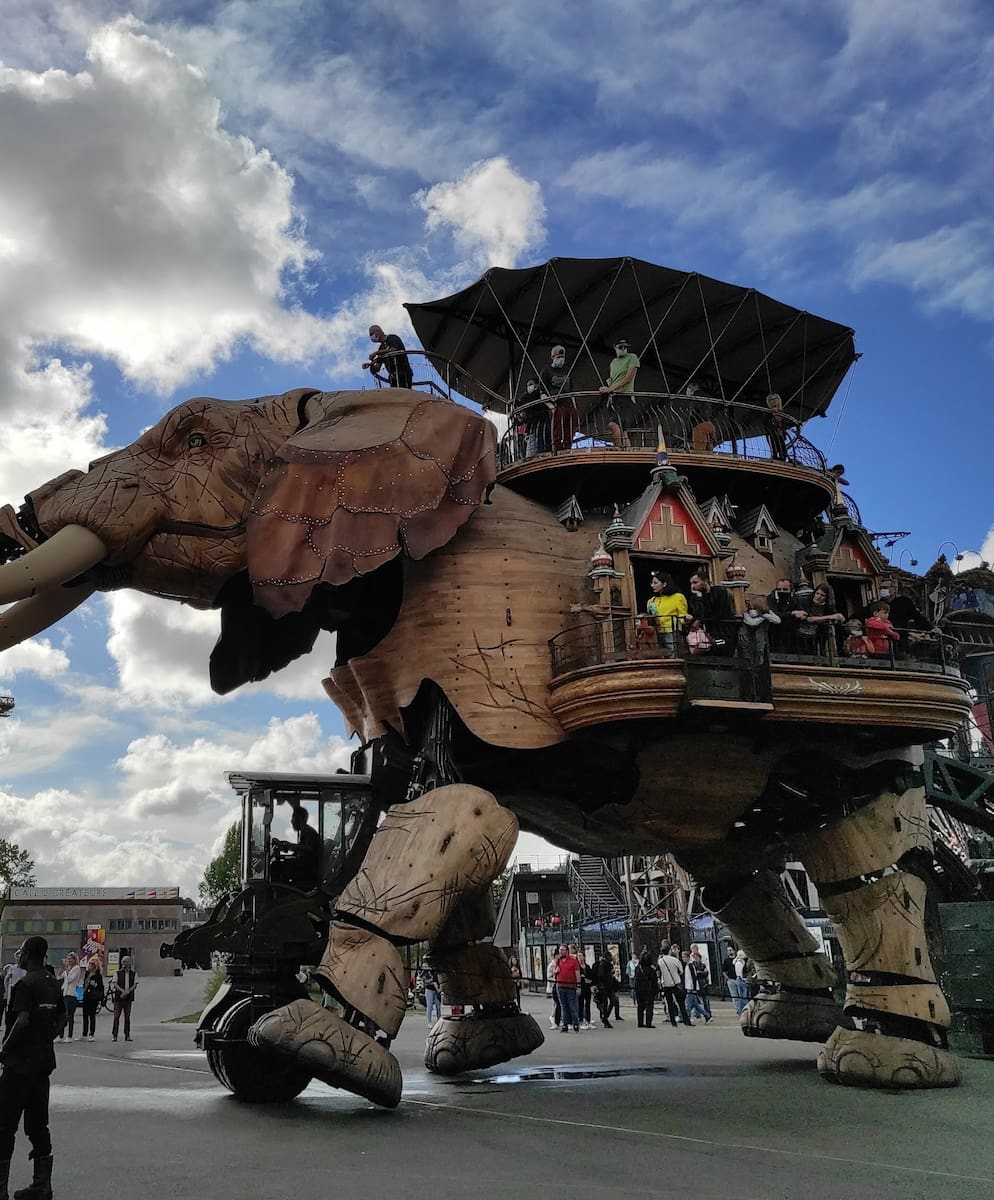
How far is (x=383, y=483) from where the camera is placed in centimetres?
796

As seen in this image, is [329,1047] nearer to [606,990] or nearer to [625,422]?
[625,422]

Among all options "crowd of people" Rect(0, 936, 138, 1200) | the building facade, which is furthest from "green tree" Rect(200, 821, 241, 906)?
"crowd of people" Rect(0, 936, 138, 1200)

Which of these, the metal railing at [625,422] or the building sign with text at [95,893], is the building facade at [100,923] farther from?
the metal railing at [625,422]

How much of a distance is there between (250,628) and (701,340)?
6164 mm

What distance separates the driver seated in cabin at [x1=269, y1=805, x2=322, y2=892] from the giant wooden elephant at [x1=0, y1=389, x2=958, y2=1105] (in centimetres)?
91

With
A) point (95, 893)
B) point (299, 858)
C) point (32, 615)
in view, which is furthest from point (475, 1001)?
point (95, 893)

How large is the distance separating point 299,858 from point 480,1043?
2374mm

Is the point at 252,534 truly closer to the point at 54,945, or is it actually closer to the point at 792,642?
the point at 792,642

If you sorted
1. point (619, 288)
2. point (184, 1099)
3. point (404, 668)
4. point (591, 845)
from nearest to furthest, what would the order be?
point (404, 668)
point (184, 1099)
point (591, 845)
point (619, 288)

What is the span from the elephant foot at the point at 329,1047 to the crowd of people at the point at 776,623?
3294mm

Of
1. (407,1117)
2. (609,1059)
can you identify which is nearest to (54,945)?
(609,1059)

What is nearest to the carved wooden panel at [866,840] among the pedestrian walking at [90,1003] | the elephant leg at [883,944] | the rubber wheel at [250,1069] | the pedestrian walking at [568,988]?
the elephant leg at [883,944]

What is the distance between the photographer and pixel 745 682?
7949 millimetres

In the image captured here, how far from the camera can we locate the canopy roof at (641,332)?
11578mm
